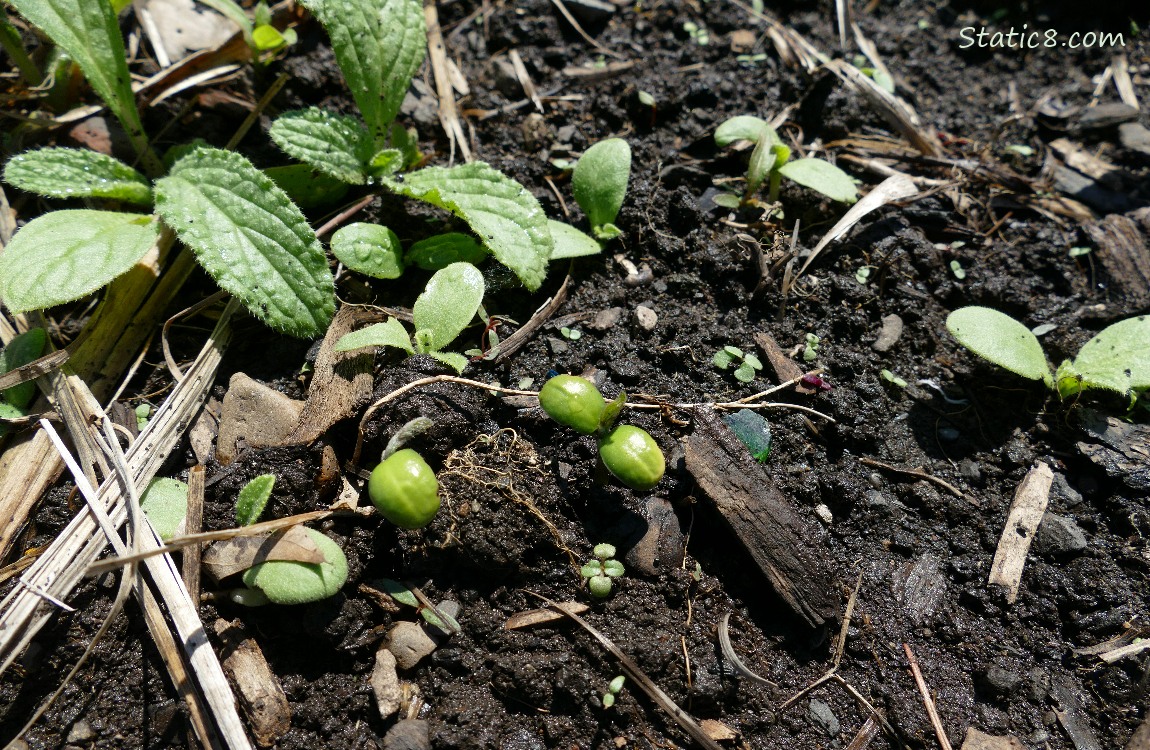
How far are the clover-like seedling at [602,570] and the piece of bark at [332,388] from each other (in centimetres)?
74

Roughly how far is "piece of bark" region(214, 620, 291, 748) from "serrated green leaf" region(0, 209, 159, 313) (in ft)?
3.18

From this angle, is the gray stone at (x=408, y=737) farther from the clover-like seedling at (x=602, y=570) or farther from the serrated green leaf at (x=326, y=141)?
the serrated green leaf at (x=326, y=141)

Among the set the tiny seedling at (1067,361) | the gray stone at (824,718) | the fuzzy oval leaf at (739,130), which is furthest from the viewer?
the fuzzy oval leaf at (739,130)

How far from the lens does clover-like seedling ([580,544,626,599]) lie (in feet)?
5.74

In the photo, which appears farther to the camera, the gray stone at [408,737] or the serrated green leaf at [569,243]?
the serrated green leaf at [569,243]

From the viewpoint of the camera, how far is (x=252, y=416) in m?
1.96

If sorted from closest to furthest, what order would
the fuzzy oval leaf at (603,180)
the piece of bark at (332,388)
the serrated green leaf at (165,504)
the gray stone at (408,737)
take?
the gray stone at (408,737)
the serrated green leaf at (165,504)
the piece of bark at (332,388)
the fuzzy oval leaf at (603,180)

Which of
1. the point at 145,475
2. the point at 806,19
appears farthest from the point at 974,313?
the point at 145,475

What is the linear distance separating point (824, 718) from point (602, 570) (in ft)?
2.04

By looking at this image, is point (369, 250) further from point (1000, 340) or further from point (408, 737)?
point (1000, 340)

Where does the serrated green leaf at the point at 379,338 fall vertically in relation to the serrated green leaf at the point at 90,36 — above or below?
below

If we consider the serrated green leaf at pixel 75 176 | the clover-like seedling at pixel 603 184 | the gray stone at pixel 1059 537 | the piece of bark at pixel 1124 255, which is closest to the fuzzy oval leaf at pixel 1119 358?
the piece of bark at pixel 1124 255

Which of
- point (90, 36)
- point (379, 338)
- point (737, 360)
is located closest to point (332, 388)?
point (379, 338)

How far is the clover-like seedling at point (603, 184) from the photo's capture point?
228cm
